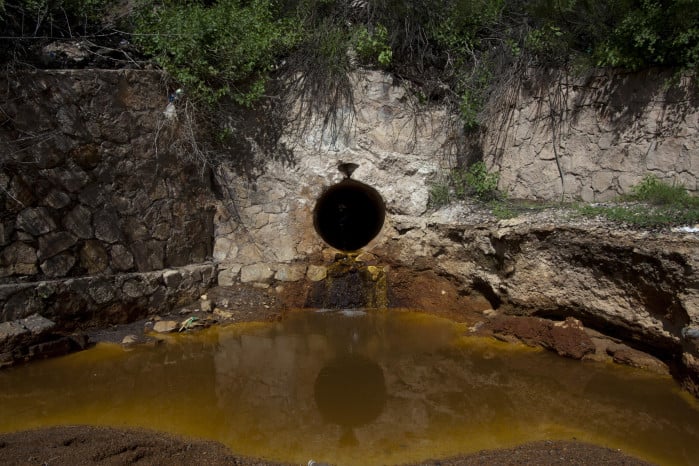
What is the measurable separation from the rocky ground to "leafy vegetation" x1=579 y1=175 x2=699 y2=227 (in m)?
2.51

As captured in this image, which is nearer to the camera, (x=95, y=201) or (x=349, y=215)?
(x=95, y=201)

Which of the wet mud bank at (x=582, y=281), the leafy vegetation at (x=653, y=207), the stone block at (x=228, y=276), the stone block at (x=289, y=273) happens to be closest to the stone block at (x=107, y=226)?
the stone block at (x=228, y=276)

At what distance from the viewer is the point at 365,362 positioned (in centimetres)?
573

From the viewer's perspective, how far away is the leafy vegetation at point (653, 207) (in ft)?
17.5

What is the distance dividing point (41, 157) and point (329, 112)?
12.4ft

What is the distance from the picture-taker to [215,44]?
706cm

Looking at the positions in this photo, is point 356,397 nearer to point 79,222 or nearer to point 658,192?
point 79,222

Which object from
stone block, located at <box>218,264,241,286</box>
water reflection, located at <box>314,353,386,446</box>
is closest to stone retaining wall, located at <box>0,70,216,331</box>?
stone block, located at <box>218,264,241,286</box>

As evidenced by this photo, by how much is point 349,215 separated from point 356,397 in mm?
5897

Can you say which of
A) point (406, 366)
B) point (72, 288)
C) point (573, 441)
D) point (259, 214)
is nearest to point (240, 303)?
point (259, 214)

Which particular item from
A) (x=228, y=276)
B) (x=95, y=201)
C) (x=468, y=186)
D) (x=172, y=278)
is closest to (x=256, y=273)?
(x=228, y=276)

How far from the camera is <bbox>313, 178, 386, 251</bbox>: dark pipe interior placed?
821 cm

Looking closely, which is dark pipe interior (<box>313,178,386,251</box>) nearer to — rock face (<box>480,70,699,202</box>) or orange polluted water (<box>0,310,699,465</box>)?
rock face (<box>480,70,699,202</box>)

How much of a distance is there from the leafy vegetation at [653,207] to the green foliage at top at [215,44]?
466cm
